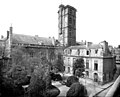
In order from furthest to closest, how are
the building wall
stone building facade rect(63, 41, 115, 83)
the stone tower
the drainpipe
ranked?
the stone tower < the building wall < stone building facade rect(63, 41, 115, 83) < the drainpipe

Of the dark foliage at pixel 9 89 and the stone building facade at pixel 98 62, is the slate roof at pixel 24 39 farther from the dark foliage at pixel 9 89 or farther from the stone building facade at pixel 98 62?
the dark foliage at pixel 9 89

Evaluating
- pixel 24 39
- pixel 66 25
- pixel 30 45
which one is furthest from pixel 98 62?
pixel 24 39

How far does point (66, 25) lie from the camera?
137 feet

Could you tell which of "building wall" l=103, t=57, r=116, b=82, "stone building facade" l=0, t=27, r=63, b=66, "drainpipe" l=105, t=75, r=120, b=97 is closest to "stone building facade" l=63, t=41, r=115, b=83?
"building wall" l=103, t=57, r=116, b=82

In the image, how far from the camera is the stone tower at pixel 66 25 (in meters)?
41.6

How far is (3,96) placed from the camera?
1507 centimetres

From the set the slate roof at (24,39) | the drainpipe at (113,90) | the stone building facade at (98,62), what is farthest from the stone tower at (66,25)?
the drainpipe at (113,90)

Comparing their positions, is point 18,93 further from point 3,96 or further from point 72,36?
point 72,36

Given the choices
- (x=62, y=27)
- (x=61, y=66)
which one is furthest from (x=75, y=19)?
(x=61, y=66)

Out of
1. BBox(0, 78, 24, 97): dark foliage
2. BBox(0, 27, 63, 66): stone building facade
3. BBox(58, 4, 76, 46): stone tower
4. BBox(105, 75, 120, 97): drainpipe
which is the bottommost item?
BBox(0, 78, 24, 97): dark foliage

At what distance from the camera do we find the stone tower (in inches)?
1639

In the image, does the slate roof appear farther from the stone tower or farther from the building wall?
the building wall

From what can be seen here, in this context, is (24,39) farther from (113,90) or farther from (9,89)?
(113,90)

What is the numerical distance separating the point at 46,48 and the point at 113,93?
3524 cm
